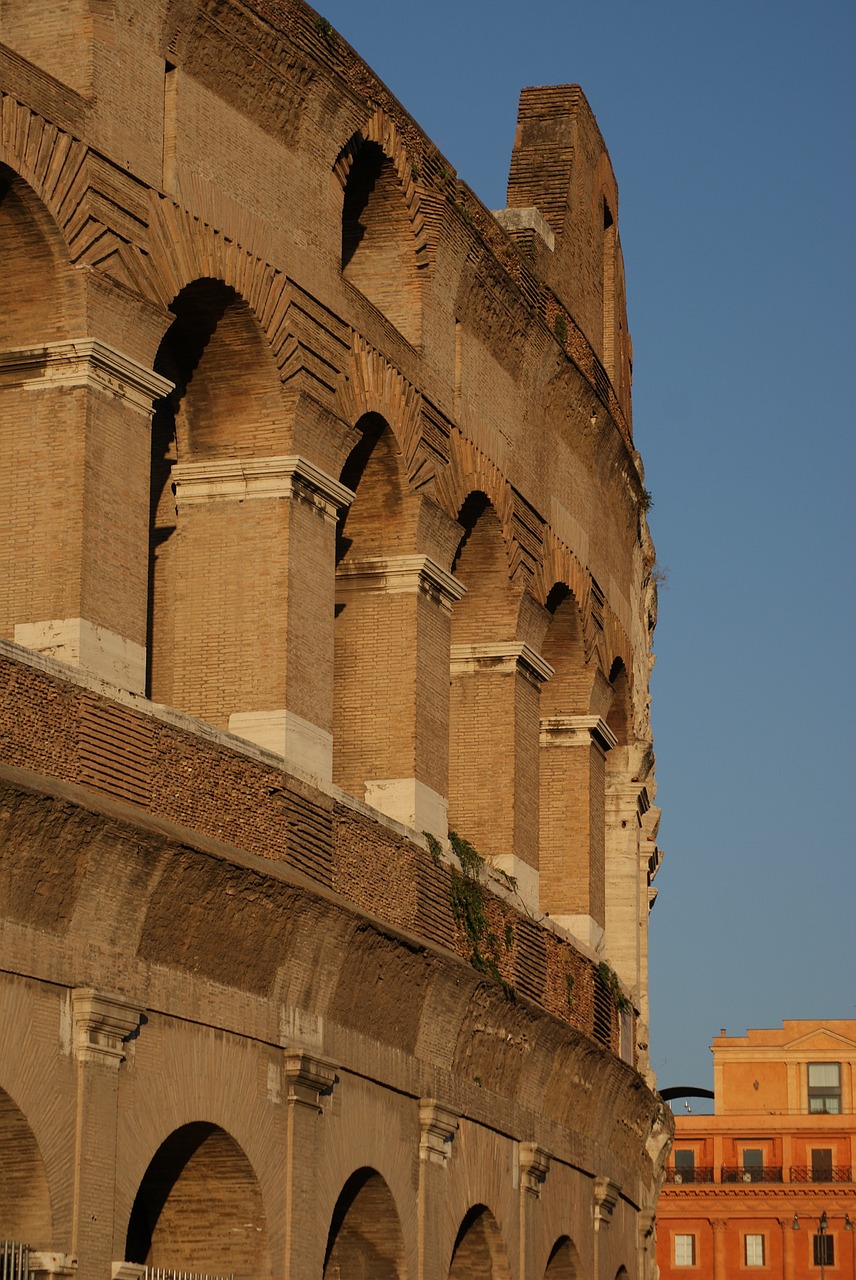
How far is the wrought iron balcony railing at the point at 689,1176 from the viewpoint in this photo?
74125 mm

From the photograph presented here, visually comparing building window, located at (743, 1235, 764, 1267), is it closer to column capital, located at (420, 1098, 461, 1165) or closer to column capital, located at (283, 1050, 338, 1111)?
column capital, located at (420, 1098, 461, 1165)

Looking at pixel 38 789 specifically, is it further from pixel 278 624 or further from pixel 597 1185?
pixel 597 1185

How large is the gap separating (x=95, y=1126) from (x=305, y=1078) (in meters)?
2.51

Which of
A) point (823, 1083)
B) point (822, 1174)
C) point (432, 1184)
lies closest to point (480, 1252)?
point (432, 1184)

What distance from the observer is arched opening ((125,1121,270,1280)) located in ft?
52.6

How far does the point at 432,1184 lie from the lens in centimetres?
1891

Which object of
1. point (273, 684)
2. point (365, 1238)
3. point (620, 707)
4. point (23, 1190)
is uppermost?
point (620, 707)

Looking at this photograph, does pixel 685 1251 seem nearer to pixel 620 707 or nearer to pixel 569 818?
pixel 620 707

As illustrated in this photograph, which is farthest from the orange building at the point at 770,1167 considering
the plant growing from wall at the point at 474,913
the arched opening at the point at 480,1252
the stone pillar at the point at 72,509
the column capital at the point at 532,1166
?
the stone pillar at the point at 72,509

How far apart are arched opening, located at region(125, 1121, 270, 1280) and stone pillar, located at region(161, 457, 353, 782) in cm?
256

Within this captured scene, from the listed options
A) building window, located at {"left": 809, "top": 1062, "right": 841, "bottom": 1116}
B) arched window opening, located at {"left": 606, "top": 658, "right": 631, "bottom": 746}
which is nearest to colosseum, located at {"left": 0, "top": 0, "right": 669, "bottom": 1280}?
arched window opening, located at {"left": 606, "top": 658, "right": 631, "bottom": 746}

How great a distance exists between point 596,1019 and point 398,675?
211 inches

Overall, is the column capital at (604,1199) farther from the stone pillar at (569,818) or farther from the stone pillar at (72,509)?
the stone pillar at (72,509)

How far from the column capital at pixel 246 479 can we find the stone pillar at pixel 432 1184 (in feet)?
14.1
